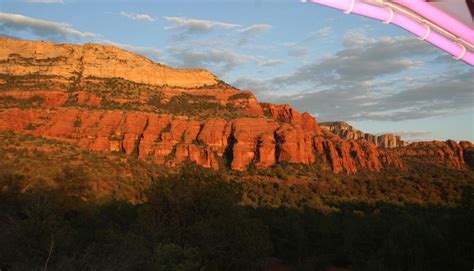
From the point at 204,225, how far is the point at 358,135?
11416cm

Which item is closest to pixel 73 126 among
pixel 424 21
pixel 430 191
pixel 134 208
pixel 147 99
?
pixel 147 99

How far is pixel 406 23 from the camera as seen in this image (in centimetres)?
168

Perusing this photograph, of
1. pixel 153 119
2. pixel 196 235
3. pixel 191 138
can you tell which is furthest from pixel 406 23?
pixel 153 119

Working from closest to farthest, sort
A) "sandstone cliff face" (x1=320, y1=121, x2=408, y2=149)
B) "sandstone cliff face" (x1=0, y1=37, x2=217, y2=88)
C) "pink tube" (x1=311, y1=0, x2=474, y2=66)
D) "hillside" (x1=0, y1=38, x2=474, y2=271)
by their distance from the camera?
"pink tube" (x1=311, y1=0, x2=474, y2=66) < "hillside" (x1=0, y1=38, x2=474, y2=271) < "sandstone cliff face" (x1=0, y1=37, x2=217, y2=88) < "sandstone cliff face" (x1=320, y1=121, x2=408, y2=149)

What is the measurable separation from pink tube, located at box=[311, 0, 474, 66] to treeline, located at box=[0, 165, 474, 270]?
24.9ft

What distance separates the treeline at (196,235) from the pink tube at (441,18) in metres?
7.68

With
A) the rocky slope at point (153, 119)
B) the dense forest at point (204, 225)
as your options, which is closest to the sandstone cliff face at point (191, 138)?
the rocky slope at point (153, 119)

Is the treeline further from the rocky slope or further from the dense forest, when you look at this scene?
the rocky slope

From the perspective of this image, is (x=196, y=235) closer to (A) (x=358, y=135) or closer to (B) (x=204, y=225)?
(B) (x=204, y=225)

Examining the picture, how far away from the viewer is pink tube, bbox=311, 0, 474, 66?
1.54 m

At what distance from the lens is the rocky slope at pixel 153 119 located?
53250 mm

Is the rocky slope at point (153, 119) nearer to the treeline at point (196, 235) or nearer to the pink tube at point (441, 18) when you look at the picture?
the treeline at point (196, 235)

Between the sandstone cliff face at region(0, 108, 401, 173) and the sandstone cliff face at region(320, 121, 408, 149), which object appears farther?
the sandstone cliff face at region(320, 121, 408, 149)

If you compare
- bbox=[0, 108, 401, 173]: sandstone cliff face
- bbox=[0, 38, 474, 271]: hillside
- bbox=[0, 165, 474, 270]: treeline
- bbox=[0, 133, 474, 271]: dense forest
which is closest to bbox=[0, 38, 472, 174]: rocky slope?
bbox=[0, 108, 401, 173]: sandstone cliff face
